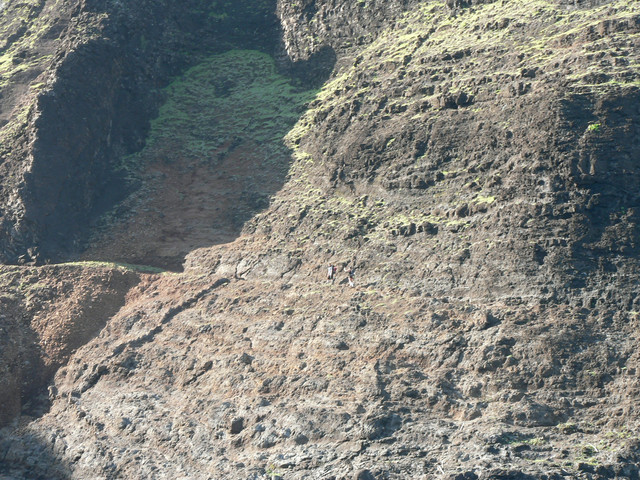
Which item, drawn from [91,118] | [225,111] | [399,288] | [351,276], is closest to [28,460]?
[351,276]

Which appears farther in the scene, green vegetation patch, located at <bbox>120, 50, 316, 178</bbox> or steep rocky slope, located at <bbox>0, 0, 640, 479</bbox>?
green vegetation patch, located at <bbox>120, 50, 316, 178</bbox>

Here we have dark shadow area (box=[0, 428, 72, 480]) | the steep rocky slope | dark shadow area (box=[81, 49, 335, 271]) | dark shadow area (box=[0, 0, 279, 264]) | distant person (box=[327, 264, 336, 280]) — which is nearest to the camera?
Result: the steep rocky slope

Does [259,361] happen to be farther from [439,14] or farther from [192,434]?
[439,14]

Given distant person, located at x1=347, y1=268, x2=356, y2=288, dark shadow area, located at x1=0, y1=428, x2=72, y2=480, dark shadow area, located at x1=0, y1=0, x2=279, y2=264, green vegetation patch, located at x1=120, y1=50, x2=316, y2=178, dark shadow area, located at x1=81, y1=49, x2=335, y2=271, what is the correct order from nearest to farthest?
dark shadow area, located at x1=0, y1=428, x2=72, y2=480 < distant person, located at x1=347, y1=268, x2=356, y2=288 < dark shadow area, located at x1=81, y1=49, x2=335, y2=271 < dark shadow area, located at x1=0, y1=0, x2=279, y2=264 < green vegetation patch, located at x1=120, y1=50, x2=316, y2=178

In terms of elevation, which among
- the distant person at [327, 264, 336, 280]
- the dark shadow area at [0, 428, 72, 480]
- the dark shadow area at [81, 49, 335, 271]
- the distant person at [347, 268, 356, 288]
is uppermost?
the dark shadow area at [81, 49, 335, 271]

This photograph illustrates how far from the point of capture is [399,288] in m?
22.5

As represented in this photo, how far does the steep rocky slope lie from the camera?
60.7 ft

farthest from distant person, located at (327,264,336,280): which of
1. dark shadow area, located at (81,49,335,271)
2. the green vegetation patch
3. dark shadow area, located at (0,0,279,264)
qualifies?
dark shadow area, located at (0,0,279,264)

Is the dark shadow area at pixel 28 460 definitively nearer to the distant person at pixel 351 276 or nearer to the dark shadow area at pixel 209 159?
the dark shadow area at pixel 209 159

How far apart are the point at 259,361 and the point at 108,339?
5950 millimetres

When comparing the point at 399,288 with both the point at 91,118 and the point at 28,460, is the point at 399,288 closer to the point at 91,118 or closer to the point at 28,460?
the point at 28,460

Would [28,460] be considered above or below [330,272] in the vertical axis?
below

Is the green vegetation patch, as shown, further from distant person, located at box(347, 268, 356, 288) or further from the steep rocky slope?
distant person, located at box(347, 268, 356, 288)

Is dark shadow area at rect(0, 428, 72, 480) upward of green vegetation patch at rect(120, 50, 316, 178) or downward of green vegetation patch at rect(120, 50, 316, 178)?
downward
